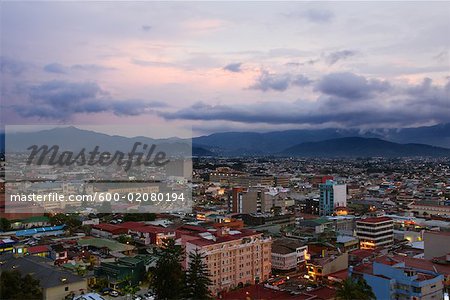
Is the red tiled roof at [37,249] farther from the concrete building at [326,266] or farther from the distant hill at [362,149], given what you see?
the distant hill at [362,149]

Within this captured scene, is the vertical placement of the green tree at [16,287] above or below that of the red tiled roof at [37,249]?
above

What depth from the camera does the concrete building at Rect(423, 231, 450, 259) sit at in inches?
483

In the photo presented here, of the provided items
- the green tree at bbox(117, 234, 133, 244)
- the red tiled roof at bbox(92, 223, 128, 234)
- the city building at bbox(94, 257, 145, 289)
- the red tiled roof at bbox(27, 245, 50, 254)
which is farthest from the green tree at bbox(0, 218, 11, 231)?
the city building at bbox(94, 257, 145, 289)

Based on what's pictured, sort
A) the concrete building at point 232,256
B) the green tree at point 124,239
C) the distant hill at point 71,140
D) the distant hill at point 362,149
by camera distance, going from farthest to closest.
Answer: the distant hill at point 362,149
the distant hill at point 71,140
the green tree at point 124,239
the concrete building at point 232,256

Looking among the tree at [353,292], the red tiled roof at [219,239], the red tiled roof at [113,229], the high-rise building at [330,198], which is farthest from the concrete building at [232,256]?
the high-rise building at [330,198]

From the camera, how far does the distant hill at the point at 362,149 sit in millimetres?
137538

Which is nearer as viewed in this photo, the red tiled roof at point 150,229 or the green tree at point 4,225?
the red tiled roof at point 150,229

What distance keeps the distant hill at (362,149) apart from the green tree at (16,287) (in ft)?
440

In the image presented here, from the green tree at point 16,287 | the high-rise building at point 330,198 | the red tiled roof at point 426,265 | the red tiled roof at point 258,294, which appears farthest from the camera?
the high-rise building at point 330,198

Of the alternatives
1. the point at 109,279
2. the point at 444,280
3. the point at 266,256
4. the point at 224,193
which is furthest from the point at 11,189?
the point at 444,280

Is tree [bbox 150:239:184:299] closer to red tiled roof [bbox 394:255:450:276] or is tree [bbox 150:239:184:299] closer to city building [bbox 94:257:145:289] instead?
city building [bbox 94:257:145:289]

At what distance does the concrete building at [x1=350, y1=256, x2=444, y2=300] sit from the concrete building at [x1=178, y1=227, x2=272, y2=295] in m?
3.23

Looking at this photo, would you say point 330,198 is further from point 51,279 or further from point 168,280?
point 51,279

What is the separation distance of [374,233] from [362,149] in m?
142
